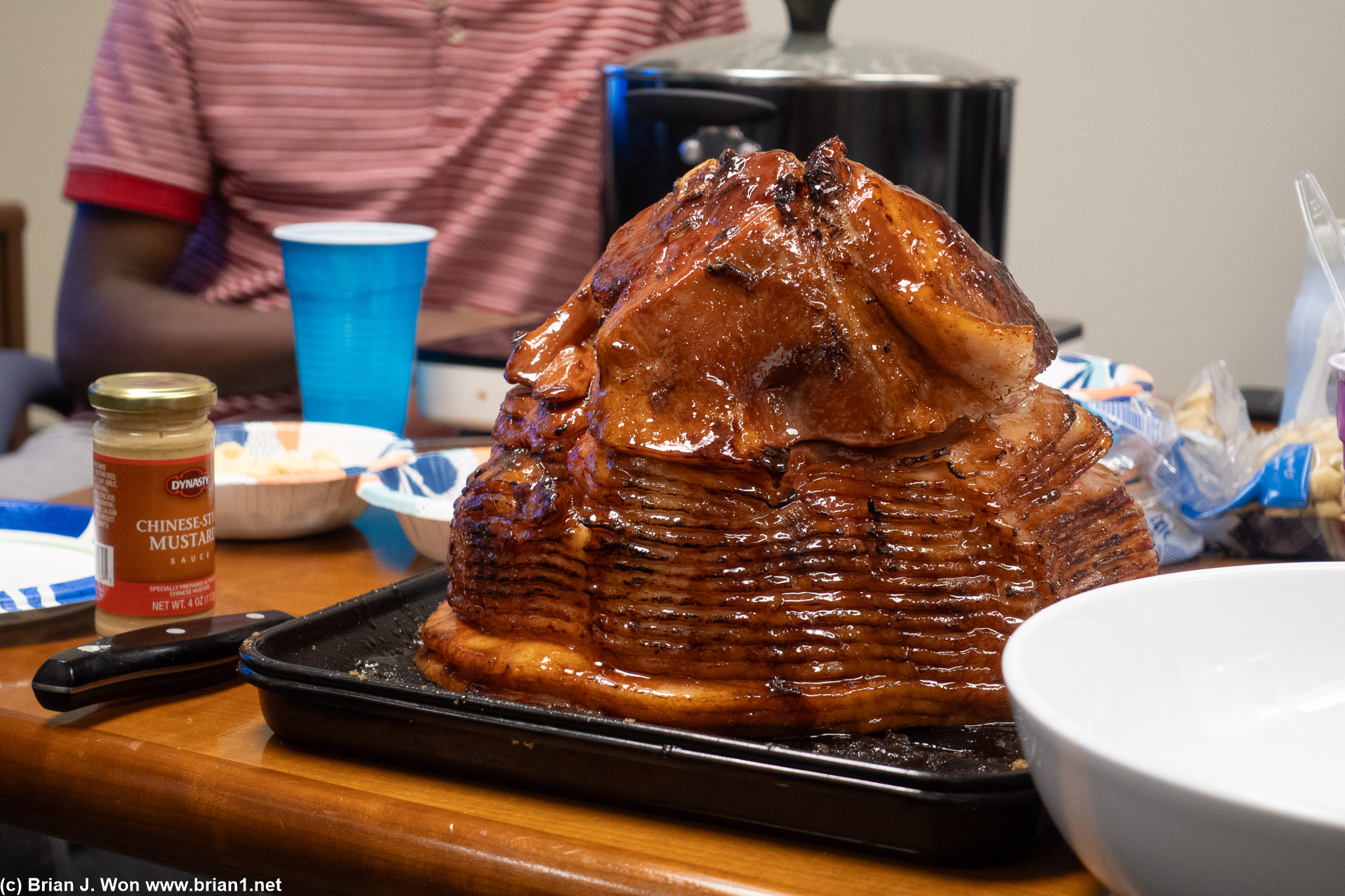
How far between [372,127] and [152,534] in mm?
1685

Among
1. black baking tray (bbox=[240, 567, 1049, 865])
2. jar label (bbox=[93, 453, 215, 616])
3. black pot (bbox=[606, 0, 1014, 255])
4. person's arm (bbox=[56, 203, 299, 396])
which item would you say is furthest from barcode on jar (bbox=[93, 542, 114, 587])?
person's arm (bbox=[56, 203, 299, 396])

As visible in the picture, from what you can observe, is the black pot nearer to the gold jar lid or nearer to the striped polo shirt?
the striped polo shirt

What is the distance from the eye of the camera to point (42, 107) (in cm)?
401

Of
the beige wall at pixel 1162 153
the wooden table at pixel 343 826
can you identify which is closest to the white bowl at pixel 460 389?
the wooden table at pixel 343 826

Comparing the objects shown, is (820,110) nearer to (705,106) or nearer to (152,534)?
(705,106)

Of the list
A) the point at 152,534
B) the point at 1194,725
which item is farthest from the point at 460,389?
the point at 1194,725

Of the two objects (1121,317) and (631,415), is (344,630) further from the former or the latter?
(1121,317)

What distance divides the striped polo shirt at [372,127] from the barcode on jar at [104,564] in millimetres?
1390

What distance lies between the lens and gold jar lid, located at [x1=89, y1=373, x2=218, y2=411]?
792mm

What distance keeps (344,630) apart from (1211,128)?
2.74 meters

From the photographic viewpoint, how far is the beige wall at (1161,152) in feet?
9.23

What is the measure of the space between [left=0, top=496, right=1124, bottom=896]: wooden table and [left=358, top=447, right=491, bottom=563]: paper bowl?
25 cm

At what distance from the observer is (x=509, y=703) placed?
608 millimetres

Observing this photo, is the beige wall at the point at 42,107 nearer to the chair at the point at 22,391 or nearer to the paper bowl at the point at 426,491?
the chair at the point at 22,391
